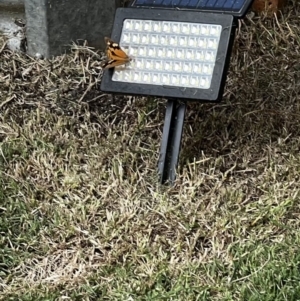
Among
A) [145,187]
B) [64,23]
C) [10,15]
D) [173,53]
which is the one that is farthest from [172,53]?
[10,15]

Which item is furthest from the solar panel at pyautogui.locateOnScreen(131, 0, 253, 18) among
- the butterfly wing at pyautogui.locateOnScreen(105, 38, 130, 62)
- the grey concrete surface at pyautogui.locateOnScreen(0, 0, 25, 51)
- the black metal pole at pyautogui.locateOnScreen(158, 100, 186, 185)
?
the grey concrete surface at pyautogui.locateOnScreen(0, 0, 25, 51)

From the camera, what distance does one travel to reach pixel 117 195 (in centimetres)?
280

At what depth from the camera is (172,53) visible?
285 cm

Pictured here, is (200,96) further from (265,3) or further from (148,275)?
(265,3)

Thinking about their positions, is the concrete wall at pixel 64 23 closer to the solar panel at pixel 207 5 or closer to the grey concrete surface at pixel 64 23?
the grey concrete surface at pixel 64 23

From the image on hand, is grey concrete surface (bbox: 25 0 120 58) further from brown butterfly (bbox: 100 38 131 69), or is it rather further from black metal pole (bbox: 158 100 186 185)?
black metal pole (bbox: 158 100 186 185)

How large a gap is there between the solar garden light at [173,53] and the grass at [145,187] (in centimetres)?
17

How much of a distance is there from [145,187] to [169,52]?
1.43 feet

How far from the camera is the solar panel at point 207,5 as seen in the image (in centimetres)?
277

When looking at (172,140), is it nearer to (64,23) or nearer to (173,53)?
(173,53)

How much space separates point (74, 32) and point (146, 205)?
930 mm

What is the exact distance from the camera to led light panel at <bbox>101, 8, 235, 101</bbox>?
275 centimetres

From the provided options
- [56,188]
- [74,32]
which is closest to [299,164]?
[56,188]

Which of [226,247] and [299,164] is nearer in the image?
[226,247]
